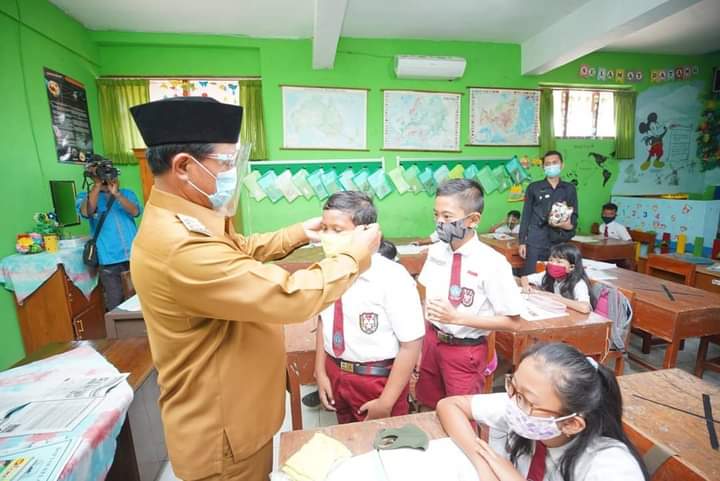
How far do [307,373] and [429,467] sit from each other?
103 cm

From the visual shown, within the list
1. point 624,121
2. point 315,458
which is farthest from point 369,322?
point 624,121

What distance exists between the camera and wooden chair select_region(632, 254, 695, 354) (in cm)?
296

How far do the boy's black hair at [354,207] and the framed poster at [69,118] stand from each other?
3367mm

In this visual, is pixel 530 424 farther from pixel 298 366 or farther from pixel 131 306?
pixel 131 306

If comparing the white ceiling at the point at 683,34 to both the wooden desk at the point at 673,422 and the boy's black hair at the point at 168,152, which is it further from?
the boy's black hair at the point at 168,152

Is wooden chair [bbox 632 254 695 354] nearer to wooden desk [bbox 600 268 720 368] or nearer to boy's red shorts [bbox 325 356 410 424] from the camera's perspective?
wooden desk [bbox 600 268 720 368]

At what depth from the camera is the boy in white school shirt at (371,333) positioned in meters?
1.34

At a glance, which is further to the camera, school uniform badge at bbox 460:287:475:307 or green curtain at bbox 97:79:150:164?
green curtain at bbox 97:79:150:164

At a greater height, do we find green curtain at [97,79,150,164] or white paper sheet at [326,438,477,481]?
green curtain at [97,79,150,164]

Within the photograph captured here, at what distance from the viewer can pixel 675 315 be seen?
2.11 meters

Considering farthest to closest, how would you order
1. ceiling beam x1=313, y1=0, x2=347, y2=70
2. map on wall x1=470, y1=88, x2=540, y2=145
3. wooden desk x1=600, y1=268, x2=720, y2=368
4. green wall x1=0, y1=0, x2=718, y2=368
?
map on wall x1=470, y1=88, x2=540, y2=145
green wall x1=0, y1=0, x2=718, y2=368
ceiling beam x1=313, y1=0, x2=347, y2=70
wooden desk x1=600, y1=268, x2=720, y2=368

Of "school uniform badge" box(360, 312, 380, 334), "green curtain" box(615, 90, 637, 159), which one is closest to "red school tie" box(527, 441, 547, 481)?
"school uniform badge" box(360, 312, 380, 334)

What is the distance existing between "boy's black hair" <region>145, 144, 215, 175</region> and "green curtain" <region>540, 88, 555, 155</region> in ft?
16.3

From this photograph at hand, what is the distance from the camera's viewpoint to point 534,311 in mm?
2127
